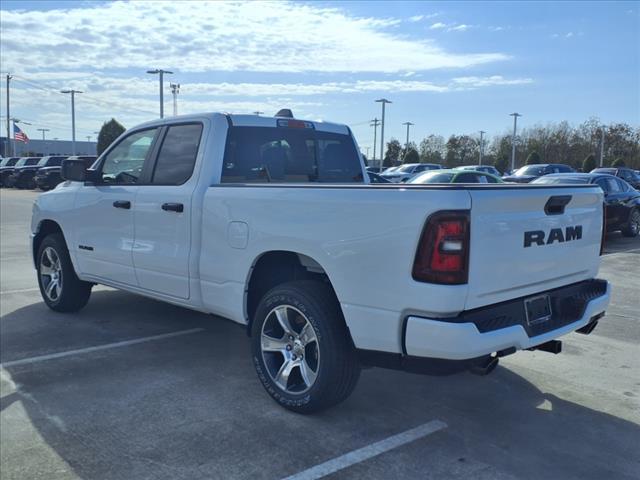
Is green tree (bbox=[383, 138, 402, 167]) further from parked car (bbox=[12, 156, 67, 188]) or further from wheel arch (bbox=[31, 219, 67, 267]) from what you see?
wheel arch (bbox=[31, 219, 67, 267])

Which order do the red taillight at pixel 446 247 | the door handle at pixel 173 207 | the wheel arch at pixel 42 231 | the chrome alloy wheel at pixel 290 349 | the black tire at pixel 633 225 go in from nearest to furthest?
the red taillight at pixel 446 247, the chrome alloy wheel at pixel 290 349, the door handle at pixel 173 207, the wheel arch at pixel 42 231, the black tire at pixel 633 225

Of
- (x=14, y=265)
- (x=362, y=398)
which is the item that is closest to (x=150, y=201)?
(x=362, y=398)

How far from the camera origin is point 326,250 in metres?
3.57

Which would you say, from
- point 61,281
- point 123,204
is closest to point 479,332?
point 123,204

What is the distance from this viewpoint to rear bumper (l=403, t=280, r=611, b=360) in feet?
10.1

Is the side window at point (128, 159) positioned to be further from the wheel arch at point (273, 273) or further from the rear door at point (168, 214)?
the wheel arch at point (273, 273)

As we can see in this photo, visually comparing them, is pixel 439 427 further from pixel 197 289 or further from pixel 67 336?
pixel 67 336

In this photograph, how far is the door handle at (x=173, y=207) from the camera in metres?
4.65

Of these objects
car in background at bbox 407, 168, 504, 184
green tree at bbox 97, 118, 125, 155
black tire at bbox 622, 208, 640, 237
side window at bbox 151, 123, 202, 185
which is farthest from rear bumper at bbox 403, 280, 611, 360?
green tree at bbox 97, 118, 125, 155

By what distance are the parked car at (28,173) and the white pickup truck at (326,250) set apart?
34882 millimetres

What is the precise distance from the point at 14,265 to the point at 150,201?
585cm

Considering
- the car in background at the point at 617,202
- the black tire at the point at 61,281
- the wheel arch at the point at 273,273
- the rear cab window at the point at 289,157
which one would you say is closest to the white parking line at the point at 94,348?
the black tire at the point at 61,281

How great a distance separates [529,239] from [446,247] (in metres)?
0.67

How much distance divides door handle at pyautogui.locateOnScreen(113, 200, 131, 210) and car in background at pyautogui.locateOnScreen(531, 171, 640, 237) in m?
11.2
